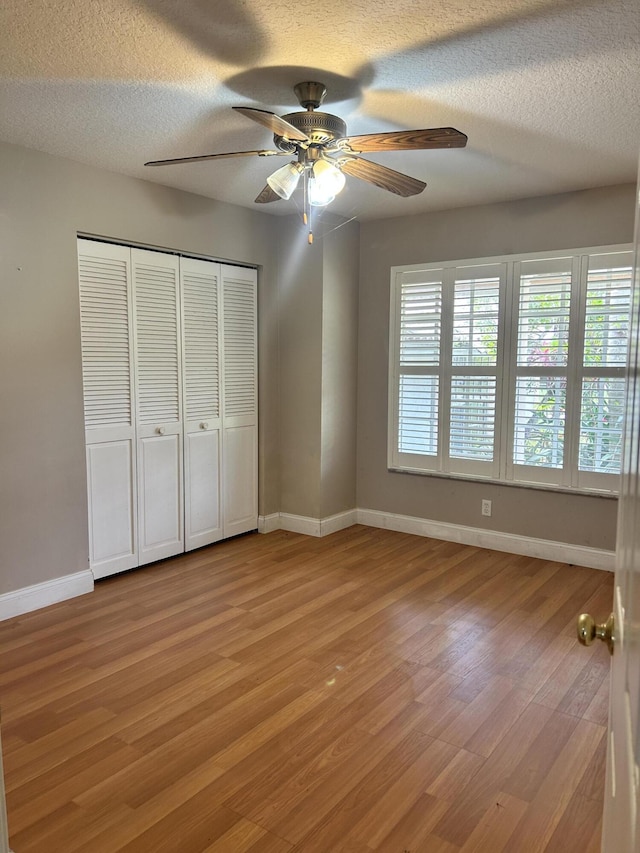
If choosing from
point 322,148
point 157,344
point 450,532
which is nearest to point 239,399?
point 157,344

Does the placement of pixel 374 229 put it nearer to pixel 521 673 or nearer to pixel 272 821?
pixel 521 673

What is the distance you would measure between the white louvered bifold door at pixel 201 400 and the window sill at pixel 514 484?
4.81 ft

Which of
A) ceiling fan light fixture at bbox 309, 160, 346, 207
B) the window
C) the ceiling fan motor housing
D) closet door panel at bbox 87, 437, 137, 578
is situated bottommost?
closet door panel at bbox 87, 437, 137, 578

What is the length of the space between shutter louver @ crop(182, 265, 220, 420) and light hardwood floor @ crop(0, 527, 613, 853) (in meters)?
1.25

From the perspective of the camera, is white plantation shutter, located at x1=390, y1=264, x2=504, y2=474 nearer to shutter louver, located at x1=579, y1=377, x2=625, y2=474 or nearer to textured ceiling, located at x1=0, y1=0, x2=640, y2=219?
shutter louver, located at x1=579, y1=377, x2=625, y2=474

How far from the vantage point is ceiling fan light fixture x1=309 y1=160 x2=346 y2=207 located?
250cm

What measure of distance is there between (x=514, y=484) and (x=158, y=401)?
2544 millimetres

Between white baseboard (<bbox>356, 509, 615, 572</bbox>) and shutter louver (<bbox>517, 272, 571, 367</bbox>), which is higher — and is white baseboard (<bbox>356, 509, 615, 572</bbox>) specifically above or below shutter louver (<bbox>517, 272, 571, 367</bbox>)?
below

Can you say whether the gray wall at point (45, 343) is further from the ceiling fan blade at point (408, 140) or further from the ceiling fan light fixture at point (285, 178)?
the ceiling fan blade at point (408, 140)

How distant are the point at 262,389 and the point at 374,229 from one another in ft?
5.12

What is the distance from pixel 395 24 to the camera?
1976mm

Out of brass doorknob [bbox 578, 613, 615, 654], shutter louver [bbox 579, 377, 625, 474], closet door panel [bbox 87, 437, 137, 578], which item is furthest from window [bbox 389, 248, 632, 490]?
brass doorknob [bbox 578, 613, 615, 654]

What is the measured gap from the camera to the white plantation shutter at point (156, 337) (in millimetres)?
3826

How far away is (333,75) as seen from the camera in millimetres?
2340
